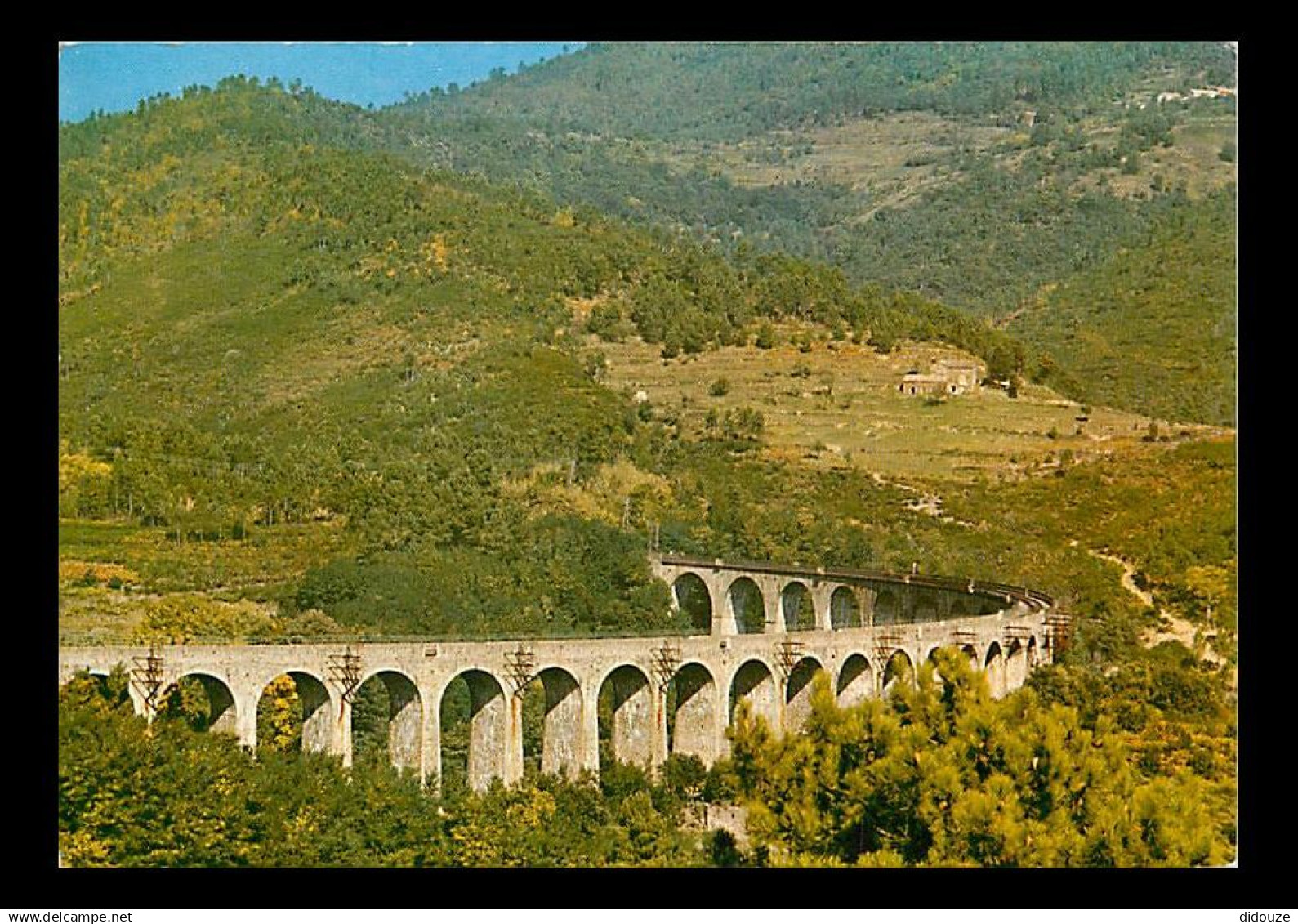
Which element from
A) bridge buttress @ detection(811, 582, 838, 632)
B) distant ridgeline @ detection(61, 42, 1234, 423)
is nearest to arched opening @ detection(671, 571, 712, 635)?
bridge buttress @ detection(811, 582, 838, 632)

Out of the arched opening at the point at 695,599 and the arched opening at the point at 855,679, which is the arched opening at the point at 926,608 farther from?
the arched opening at the point at 855,679

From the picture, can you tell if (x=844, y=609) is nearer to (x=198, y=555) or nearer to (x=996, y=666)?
(x=996, y=666)

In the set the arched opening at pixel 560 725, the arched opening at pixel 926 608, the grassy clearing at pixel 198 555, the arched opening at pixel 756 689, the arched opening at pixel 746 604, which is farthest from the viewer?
the arched opening at pixel 746 604

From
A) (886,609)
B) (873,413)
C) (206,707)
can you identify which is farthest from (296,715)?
(873,413)

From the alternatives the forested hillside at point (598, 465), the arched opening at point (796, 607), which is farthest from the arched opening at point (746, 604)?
the forested hillside at point (598, 465)

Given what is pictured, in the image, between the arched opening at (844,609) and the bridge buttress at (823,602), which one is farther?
the bridge buttress at (823,602)

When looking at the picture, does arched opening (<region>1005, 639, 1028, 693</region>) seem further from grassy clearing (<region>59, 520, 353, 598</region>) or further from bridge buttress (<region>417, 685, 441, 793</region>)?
grassy clearing (<region>59, 520, 353, 598</region>)
